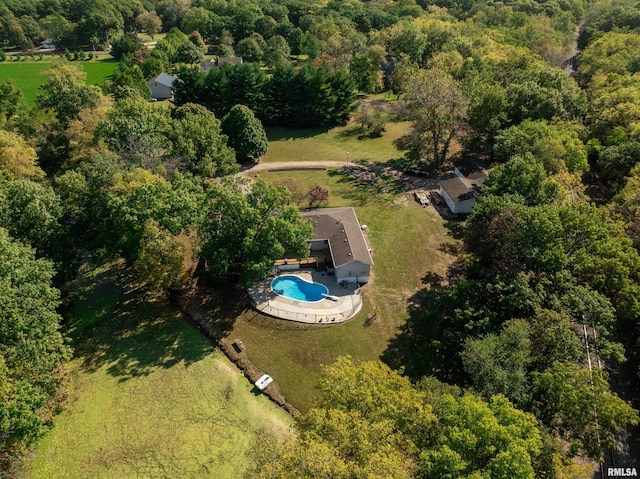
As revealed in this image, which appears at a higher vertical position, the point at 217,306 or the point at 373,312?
the point at 217,306

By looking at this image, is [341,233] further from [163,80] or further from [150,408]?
[163,80]

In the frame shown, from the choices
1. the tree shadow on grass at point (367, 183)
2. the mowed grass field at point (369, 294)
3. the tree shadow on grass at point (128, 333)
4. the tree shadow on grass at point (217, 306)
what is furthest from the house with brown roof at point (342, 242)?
the tree shadow on grass at point (128, 333)

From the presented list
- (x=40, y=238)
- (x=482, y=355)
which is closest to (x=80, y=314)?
(x=40, y=238)

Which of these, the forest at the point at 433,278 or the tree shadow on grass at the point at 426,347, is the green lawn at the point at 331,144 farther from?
the tree shadow on grass at the point at 426,347

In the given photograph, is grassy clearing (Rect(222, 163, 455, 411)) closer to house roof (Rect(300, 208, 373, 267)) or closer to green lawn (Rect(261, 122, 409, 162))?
house roof (Rect(300, 208, 373, 267))

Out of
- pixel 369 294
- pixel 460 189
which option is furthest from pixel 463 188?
pixel 369 294

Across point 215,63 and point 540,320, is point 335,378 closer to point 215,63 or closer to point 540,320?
point 540,320
